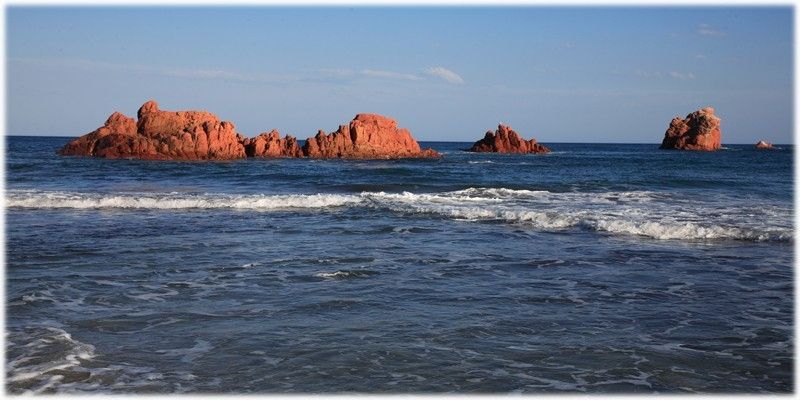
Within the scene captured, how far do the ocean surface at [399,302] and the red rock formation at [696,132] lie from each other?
8536 cm

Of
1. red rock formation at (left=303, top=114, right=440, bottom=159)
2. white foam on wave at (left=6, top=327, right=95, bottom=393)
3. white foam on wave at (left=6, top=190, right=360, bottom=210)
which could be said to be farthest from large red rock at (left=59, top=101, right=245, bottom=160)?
white foam on wave at (left=6, top=327, right=95, bottom=393)

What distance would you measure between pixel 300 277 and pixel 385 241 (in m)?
3.69

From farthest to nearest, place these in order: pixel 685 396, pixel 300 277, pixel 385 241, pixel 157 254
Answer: pixel 385 241 < pixel 157 254 < pixel 300 277 < pixel 685 396

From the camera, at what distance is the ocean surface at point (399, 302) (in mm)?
5844

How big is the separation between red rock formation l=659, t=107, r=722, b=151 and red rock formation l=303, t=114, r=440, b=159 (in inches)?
1908

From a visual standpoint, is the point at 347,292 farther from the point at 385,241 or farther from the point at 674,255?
the point at 674,255

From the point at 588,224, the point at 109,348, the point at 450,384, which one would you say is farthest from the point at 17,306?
the point at 588,224

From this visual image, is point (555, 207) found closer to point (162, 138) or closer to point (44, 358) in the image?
point (44, 358)

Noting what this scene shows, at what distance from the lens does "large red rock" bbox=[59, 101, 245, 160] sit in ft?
179

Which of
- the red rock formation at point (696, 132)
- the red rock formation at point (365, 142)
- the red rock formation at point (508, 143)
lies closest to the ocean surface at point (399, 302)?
the red rock formation at point (365, 142)

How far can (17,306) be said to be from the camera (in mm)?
7852

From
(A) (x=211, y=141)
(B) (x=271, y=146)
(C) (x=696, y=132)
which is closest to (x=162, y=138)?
(A) (x=211, y=141)

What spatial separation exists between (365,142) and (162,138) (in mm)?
17457

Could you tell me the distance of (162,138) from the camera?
56094mm
